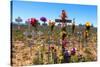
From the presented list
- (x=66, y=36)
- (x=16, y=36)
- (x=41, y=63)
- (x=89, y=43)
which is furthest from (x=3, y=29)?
(x=89, y=43)

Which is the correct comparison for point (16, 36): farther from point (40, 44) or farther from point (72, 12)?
point (72, 12)

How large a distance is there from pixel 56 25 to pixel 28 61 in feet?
1.69

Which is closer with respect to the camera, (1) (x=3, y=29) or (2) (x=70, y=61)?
(1) (x=3, y=29)

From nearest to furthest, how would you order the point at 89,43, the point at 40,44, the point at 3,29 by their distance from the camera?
the point at 3,29 < the point at 40,44 < the point at 89,43

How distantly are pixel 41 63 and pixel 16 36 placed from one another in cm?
41

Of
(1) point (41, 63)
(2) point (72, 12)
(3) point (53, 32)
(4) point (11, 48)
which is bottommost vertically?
(1) point (41, 63)

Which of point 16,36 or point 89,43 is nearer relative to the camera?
point 16,36

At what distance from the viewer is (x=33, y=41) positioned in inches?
92.8

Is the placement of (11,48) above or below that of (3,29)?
below

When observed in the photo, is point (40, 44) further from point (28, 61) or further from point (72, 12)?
point (72, 12)

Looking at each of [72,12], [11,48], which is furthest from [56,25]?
[11,48]

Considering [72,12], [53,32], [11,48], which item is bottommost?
[11,48]

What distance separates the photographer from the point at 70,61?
2.49 meters

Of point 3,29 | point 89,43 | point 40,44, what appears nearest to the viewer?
point 3,29
